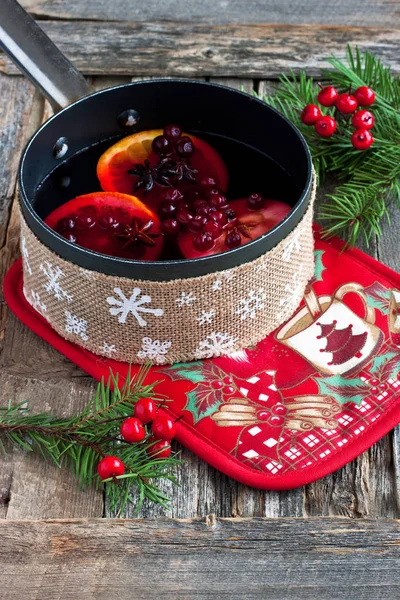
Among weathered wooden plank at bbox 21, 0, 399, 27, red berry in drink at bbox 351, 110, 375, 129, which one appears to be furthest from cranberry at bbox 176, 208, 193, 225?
weathered wooden plank at bbox 21, 0, 399, 27

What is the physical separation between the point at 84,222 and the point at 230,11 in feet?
2.33

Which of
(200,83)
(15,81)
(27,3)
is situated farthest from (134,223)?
(27,3)

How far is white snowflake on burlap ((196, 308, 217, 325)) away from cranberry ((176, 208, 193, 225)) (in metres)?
0.10

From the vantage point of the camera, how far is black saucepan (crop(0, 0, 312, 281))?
97 centimetres

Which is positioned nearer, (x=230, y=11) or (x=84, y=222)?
(x=84, y=222)

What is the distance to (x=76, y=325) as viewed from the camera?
3.01 feet

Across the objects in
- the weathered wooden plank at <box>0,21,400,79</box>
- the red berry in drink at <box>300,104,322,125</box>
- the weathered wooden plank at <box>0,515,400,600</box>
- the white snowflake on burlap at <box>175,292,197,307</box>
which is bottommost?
the weathered wooden plank at <box>0,515,400,600</box>

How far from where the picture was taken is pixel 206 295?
852mm

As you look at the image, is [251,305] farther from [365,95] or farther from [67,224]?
[365,95]

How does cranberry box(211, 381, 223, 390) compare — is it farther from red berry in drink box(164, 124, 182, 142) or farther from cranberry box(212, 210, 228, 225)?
red berry in drink box(164, 124, 182, 142)

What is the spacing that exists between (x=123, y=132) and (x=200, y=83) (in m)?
0.12

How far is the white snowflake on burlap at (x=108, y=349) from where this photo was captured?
3.00ft

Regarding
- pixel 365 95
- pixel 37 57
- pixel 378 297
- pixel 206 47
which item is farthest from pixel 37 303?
pixel 206 47

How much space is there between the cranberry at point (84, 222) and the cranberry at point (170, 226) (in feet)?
0.26
